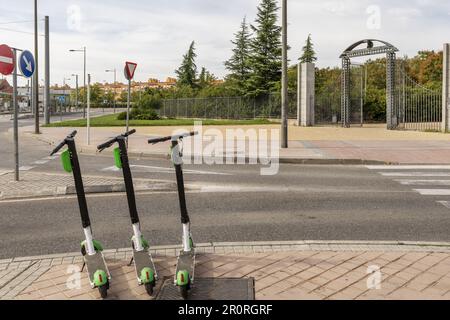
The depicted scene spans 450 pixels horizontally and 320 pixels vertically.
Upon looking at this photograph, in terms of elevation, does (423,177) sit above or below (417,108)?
below

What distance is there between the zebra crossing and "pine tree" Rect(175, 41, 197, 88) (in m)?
64.1

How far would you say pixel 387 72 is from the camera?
26.8 m

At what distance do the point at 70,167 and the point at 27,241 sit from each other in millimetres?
2274

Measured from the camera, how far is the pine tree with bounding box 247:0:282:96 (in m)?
49.6

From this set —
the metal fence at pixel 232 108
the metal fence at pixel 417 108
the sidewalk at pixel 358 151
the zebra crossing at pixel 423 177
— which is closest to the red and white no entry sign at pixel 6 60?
the sidewalk at pixel 358 151

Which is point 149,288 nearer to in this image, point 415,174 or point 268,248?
point 268,248

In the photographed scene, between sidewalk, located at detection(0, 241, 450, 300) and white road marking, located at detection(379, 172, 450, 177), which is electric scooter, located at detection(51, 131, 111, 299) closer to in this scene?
sidewalk, located at detection(0, 241, 450, 300)

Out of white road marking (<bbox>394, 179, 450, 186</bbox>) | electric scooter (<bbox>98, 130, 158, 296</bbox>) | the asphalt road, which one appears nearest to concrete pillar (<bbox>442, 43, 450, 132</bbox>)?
white road marking (<bbox>394, 179, 450, 186</bbox>)

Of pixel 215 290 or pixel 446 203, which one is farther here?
pixel 446 203

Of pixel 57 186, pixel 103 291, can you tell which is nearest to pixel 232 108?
pixel 57 186

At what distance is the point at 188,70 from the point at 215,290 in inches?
2868

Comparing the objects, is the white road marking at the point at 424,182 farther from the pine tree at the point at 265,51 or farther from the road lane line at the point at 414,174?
the pine tree at the point at 265,51

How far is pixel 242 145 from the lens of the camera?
59.5 feet
